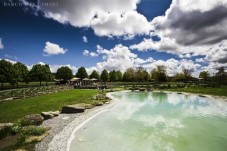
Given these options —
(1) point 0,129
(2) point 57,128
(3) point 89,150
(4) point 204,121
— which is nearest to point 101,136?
(3) point 89,150

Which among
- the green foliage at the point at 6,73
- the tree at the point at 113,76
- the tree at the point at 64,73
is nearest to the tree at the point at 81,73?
the tree at the point at 64,73

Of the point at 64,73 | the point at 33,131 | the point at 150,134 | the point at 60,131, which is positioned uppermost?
the point at 64,73

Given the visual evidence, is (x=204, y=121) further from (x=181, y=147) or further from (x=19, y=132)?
(x=19, y=132)

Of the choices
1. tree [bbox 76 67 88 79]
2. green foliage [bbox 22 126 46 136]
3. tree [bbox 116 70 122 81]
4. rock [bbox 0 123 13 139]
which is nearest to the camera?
rock [bbox 0 123 13 139]

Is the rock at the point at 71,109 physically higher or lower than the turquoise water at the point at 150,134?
higher

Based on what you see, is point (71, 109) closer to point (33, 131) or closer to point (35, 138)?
point (33, 131)

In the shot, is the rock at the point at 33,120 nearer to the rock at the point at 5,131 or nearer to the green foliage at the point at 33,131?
the rock at the point at 5,131

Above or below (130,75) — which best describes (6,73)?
above

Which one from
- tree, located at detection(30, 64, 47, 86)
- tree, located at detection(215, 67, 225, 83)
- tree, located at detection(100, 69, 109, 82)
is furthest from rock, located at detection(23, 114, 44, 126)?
tree, located at detection(100, 69, 109, 82)

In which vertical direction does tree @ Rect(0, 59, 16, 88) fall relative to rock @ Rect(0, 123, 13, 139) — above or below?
above

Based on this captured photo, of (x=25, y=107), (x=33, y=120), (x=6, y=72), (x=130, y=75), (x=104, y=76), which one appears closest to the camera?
(x=33, y=120)

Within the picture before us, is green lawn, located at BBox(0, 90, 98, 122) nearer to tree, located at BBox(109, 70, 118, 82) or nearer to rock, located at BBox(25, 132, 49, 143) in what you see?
rock, located at BBox(25, 132, 49, 143)

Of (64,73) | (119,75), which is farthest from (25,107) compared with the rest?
(119,75)

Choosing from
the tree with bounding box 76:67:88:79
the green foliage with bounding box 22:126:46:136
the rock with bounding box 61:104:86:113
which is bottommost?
the green foliage with bounding box 22:126:46:136
